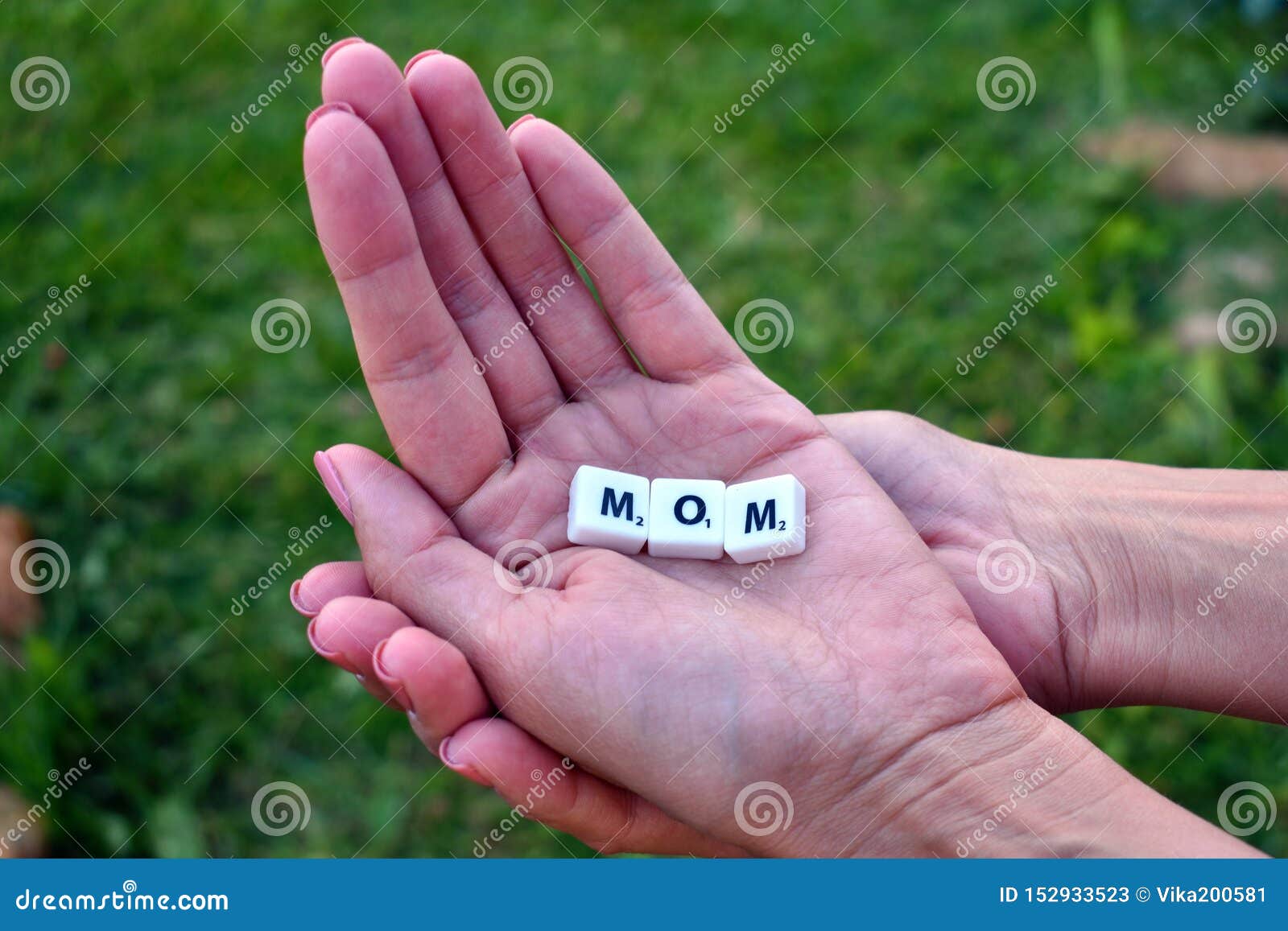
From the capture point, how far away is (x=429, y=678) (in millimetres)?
2508

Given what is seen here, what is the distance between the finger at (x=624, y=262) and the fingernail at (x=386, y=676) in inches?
46.2

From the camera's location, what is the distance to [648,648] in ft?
8.43

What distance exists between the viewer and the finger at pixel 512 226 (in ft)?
9.53

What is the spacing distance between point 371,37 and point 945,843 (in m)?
5.51

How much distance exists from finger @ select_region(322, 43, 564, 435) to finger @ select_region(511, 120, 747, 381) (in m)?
0.26

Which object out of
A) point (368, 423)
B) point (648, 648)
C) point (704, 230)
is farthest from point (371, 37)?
point (648, 648)

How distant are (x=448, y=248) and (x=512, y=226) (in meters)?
0.20

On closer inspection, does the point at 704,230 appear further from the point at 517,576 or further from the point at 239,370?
the point at 517,576

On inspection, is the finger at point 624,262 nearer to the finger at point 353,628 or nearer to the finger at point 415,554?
the finger at point 415,554

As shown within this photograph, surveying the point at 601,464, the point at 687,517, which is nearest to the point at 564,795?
the point at 687,517

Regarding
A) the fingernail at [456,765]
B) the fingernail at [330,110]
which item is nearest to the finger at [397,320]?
the fingernail at [330,110]

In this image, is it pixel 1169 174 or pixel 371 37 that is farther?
pixel 371 37

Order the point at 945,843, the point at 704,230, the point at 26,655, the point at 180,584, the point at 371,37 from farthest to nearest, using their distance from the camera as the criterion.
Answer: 1. the point at 371,37
2. the point at 704,230
3. the point at 180,584
4. the point at 26,655
5. the point at 945,843

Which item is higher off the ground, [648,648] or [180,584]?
[648,648]
